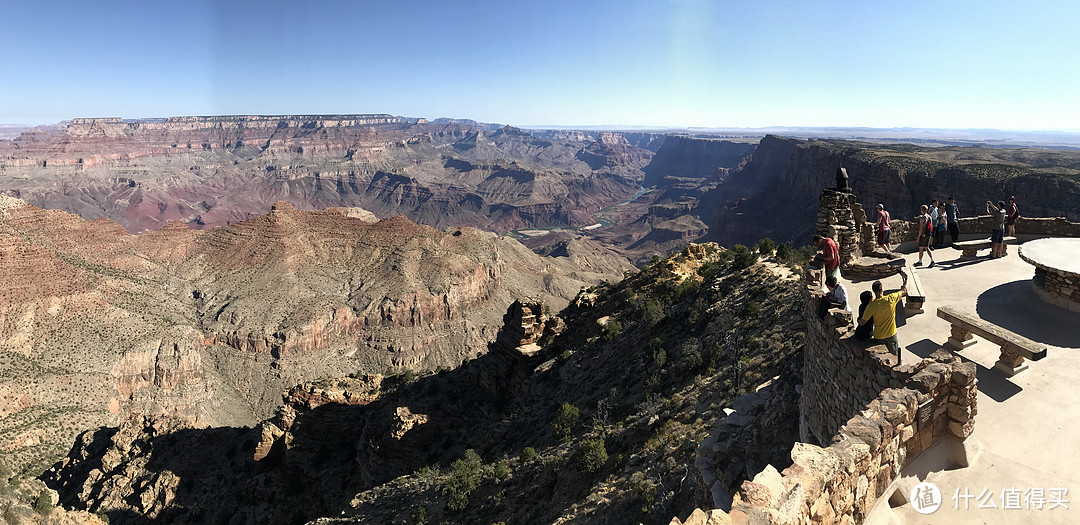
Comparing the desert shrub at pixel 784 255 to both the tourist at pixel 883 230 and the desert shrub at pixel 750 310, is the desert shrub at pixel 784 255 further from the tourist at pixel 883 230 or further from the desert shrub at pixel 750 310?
the tourist at pixel 883 230

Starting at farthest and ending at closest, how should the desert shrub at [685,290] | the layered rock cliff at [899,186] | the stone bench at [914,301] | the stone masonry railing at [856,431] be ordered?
the layered rock cliff at [899,186], the desert shrub at [685,290], the stone bench at [914,301], the stone masonry railing at [856,431]

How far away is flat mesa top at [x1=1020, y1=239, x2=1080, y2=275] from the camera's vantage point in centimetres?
1070

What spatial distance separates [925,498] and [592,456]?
35.5 feet

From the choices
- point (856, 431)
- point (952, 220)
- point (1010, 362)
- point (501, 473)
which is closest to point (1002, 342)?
point (1010, 362)

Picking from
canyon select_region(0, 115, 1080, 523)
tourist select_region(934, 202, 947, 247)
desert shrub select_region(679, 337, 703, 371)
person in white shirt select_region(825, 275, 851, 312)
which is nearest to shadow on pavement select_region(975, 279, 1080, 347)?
person in white shirt select_region(825, 275, 851, 312)

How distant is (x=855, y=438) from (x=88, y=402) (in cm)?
8049

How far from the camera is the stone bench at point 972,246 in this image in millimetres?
15102

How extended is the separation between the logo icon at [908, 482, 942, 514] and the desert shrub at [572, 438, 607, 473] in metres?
10.5

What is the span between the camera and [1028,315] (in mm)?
10594

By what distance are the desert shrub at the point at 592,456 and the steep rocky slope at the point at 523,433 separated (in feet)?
0.16

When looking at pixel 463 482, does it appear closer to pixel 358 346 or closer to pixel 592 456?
pixel 592 456

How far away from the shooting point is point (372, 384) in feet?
128

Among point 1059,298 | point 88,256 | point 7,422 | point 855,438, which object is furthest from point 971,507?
point 88,256

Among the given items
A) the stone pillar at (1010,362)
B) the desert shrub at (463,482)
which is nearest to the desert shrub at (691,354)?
the desert shrub at (463,482)
